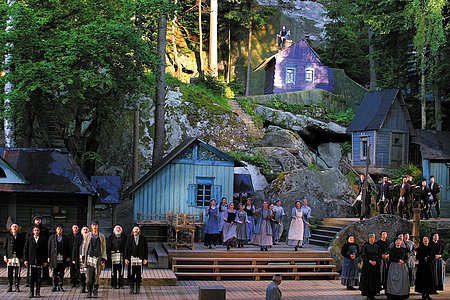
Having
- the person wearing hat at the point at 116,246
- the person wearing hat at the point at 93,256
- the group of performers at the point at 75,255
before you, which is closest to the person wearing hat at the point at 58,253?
the group of performers at the point at 75,255

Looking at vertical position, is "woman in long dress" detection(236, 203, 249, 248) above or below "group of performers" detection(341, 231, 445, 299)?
above

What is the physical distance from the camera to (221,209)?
20.7 metres

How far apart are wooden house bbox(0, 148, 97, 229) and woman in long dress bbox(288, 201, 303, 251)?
21.4 ft

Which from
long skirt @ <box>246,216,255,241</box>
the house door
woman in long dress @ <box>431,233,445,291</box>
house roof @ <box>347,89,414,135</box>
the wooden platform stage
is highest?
house roof @ <box>347,89,414,135</box>

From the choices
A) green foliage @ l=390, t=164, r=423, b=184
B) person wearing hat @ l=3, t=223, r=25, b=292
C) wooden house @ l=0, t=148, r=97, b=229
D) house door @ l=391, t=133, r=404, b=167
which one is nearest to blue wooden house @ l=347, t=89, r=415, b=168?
house door @ l=391, t=133, r=404, b=167

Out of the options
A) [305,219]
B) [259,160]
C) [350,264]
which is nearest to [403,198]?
[305,219]

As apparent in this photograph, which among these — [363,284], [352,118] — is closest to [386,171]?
[352,118]

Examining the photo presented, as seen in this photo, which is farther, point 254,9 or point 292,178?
point 254,9

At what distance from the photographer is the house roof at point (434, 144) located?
96.5ft

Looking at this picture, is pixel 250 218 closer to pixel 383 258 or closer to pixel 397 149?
pixel 383 258

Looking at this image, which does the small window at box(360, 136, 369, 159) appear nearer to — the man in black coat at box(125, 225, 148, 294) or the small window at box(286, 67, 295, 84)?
the small window at box(286, 67, 295, 84)

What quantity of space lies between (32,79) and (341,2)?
106 feet

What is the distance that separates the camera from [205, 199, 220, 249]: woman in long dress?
806 inches

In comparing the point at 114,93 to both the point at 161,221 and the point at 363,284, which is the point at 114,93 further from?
the point at 363,284
